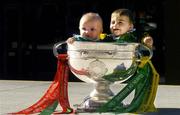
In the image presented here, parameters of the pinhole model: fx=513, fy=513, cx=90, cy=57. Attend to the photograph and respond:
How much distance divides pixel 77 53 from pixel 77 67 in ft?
0.55

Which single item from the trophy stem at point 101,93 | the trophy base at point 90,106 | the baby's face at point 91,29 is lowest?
the trophy base at point 90,106

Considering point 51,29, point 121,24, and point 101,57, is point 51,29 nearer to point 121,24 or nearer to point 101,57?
point 121,24

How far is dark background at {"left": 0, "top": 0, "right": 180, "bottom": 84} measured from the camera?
14391 millimetres

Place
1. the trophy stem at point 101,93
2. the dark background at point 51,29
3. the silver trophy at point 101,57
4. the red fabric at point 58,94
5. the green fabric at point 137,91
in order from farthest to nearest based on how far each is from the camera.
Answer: the dark background at point 51,29 → the trophy stem at point 101,93 → the red fabric at point 58,94 → the green fabric at point 137,91 → the silver trophy at point 101,57

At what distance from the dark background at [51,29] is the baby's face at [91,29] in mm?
8282

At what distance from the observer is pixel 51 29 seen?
50.1 ft

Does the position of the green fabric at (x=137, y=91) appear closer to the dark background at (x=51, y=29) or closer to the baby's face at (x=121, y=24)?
the baby's face at (x=121, y=24)

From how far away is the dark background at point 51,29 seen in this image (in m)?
14.4

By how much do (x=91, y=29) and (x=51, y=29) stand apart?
943 cm

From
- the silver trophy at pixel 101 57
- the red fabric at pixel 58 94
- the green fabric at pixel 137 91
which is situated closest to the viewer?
the silver trophy at pixel 101 57

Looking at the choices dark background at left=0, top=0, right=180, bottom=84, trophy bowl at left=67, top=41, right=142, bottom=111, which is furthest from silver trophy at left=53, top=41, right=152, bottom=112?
dark background at left=0, top=0, right=180, bottom=84

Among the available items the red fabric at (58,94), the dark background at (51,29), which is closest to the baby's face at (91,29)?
the red fabric at (58,94)

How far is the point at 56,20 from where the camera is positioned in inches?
597

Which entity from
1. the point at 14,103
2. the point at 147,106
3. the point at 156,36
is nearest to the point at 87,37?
the point at 147,106
